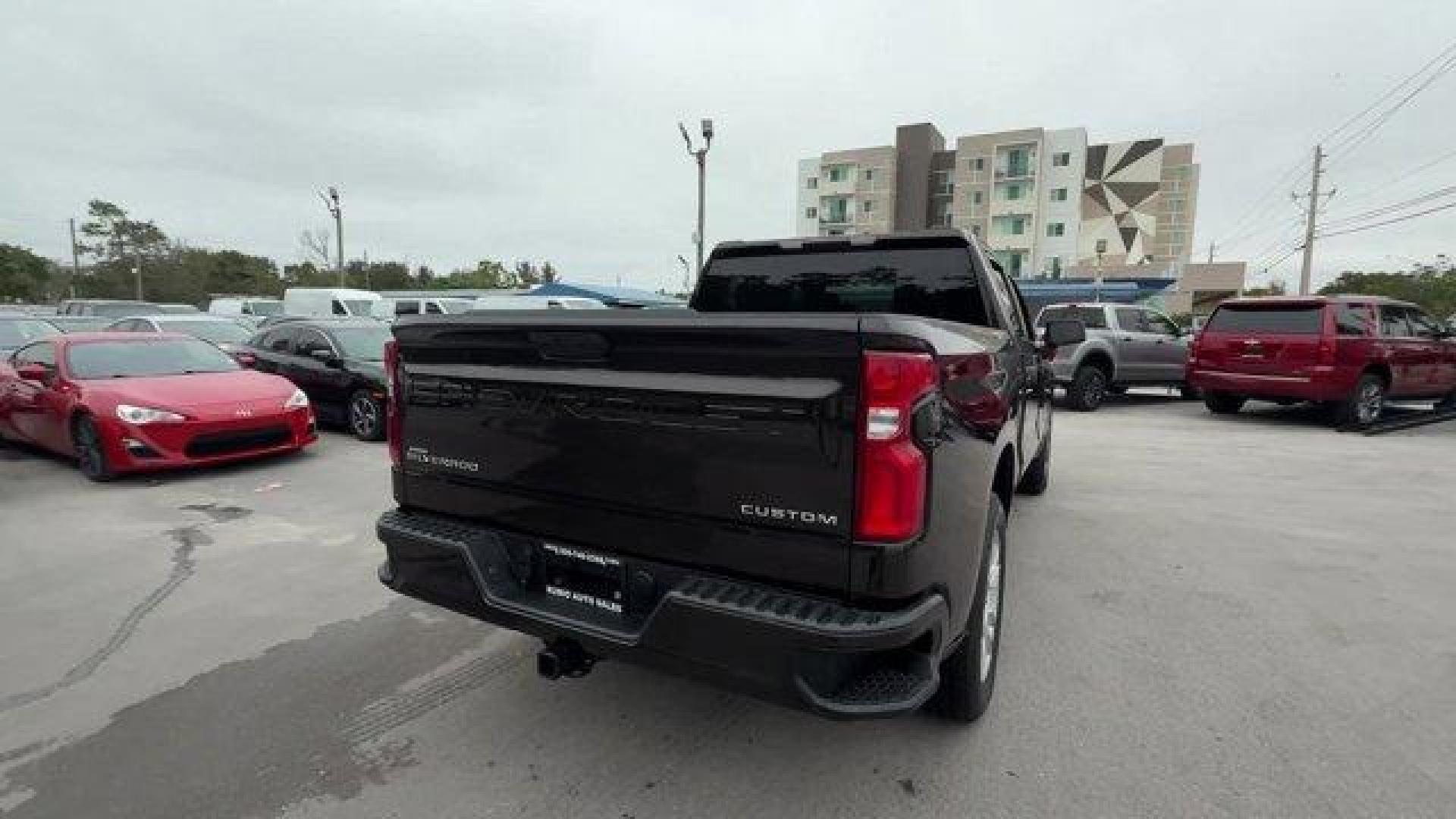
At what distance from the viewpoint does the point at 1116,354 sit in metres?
12.7

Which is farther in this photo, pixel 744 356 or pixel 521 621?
pixel 521 621

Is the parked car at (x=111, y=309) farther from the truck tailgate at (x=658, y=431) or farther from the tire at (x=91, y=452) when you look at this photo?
the truck tailgate at (x=658, y=431)

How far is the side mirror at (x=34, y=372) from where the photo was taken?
730 cm

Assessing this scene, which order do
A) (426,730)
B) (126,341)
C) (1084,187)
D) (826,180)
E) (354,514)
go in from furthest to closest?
(826,180), (1084,187), (126,341), (354,514), (426,730)

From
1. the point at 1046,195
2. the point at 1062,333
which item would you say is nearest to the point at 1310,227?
the point at 1046,195

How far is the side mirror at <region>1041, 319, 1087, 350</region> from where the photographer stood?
5328 millimetres

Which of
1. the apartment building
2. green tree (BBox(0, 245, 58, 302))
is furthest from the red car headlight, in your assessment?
green tree (BBox(0, 245, 58, 302))

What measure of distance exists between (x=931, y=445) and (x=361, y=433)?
27.6 ft

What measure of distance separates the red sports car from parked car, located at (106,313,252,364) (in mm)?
4182

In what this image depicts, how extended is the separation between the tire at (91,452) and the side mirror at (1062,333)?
7.94m

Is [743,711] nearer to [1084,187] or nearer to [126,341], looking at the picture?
[126,341]

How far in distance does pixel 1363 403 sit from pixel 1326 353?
122 centimetres

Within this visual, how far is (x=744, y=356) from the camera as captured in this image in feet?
6.88

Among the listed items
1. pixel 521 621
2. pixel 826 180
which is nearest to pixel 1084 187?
pixel 826 180
